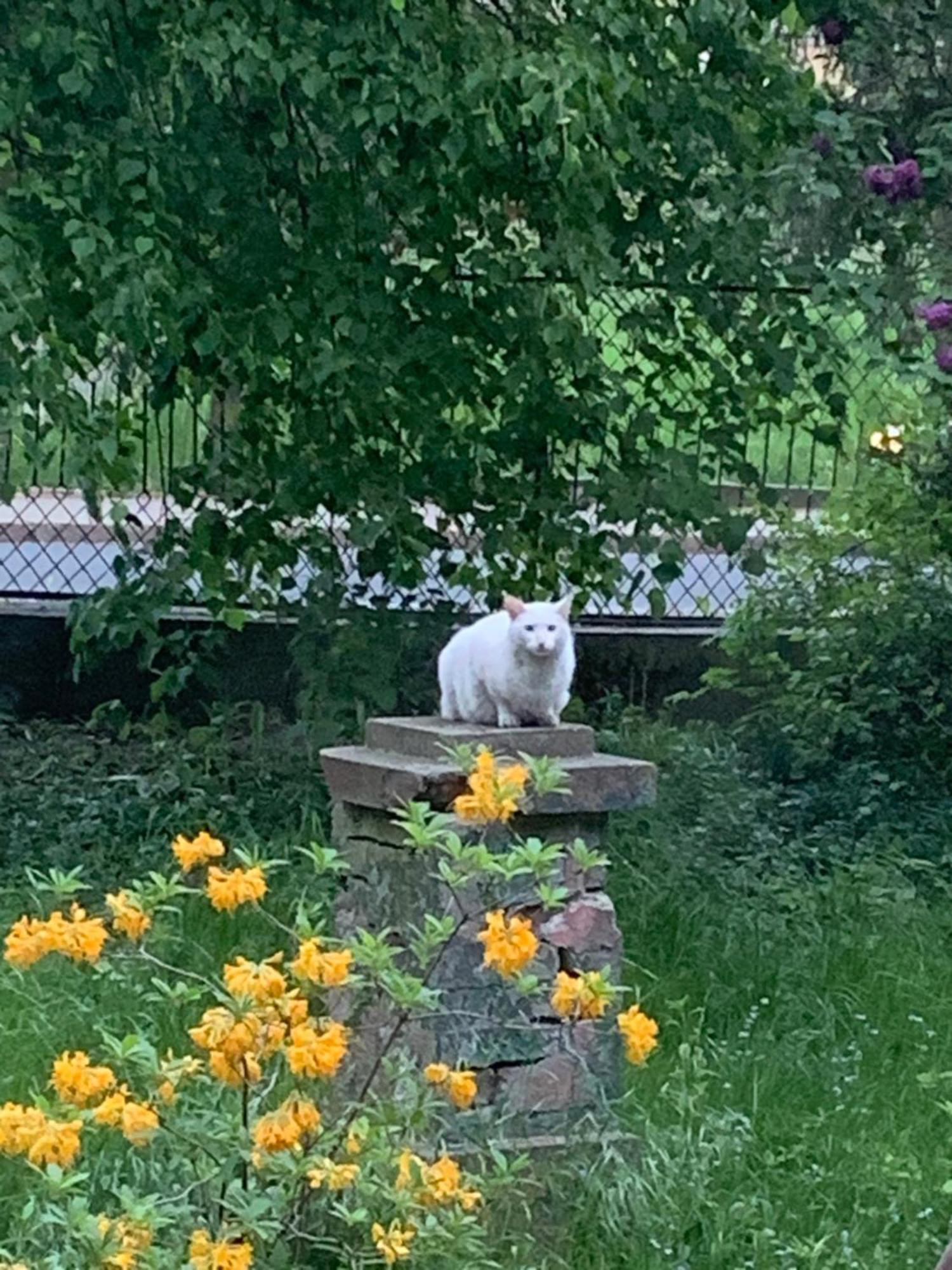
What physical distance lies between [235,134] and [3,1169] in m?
3.54

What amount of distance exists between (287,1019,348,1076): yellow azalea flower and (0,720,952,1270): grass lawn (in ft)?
3.20

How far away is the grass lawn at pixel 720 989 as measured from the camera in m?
4.61

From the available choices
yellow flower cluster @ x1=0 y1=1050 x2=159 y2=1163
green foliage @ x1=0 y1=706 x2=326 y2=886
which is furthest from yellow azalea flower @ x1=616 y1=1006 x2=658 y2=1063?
green foliage @ x1=0 y1=706 x2=326 y2=886

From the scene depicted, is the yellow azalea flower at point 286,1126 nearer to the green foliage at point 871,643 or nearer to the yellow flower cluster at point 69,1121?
the yellow flower cluster at point 69,1121

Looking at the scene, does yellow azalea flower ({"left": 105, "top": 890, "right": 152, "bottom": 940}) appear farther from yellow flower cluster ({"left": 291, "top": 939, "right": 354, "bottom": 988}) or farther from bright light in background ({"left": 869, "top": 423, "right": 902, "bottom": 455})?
bright light in background ({"left": 869, "top": 423, "right": 902, "bottom": 455})

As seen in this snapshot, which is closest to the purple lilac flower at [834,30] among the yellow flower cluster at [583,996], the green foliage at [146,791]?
the green foliage at [146,791]

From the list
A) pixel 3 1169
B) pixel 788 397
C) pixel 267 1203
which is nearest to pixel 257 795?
pixel 788 397

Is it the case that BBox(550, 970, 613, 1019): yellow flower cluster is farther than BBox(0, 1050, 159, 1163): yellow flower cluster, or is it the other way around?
BBox(550, 970, 613, 1019): yellow flower cluster

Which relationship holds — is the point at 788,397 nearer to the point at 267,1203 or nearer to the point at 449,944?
the point at 449,944

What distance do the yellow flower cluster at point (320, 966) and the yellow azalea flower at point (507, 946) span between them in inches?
10.2

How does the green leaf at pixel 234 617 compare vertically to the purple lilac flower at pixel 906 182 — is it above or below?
below

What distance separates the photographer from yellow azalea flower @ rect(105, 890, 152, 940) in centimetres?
371

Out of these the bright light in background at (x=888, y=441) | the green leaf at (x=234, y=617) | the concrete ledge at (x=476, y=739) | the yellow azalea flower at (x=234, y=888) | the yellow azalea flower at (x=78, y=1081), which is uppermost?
the bright light in background at (x=888, y=441)

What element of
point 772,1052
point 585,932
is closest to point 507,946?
point 585,932
